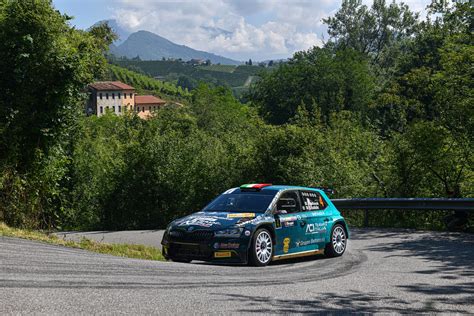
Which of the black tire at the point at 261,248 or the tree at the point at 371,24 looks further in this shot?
the tree at the point at 371,24

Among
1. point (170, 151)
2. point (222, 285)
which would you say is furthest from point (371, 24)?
point (222, 285)

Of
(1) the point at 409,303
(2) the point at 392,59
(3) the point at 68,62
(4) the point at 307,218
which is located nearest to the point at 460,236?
(4) the point at 307,218

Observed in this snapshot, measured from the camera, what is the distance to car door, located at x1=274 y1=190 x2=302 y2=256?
1271cm

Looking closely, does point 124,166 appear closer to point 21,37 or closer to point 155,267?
point 21,37

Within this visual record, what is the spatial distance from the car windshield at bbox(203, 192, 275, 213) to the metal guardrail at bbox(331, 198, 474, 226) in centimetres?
713

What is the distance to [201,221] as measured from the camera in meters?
12.3

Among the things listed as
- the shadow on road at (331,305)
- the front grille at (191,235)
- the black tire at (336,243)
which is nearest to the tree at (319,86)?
the black tire at (336,243)

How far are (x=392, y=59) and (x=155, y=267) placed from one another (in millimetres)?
84598

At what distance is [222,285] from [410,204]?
40.2ft

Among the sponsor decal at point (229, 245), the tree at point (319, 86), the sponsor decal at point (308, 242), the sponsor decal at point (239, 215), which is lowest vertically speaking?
the sponsor decal at point (308, 242)

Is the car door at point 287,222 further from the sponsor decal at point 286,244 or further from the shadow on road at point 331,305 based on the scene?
the shadow on road at point 331,305

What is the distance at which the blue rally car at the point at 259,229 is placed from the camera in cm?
1194

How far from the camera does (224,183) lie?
30.6 meters

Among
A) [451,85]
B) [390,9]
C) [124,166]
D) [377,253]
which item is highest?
[390,9]
